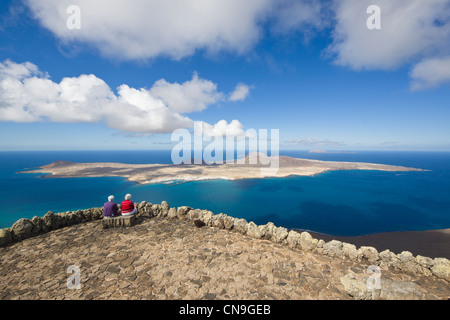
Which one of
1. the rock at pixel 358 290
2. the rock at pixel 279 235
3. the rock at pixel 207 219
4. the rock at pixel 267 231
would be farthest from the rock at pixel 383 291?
the rock at pixel 207 219

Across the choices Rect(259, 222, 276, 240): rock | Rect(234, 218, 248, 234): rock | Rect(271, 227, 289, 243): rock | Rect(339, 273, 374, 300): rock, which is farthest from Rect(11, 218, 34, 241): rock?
Rect(339, 273, 374, 300): rock

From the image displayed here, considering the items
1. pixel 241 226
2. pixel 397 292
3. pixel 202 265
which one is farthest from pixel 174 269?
pixel 397 292

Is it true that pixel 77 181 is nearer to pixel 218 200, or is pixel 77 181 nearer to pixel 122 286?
pixel 218 200

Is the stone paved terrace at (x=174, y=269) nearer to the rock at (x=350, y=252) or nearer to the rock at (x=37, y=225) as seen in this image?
the rock at (x=350, y=252)

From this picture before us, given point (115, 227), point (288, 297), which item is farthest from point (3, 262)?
point (288, 297)

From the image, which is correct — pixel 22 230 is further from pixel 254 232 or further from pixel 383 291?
pixel 383 291

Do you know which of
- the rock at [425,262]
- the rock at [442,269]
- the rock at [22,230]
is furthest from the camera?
the rock at [22,230]
